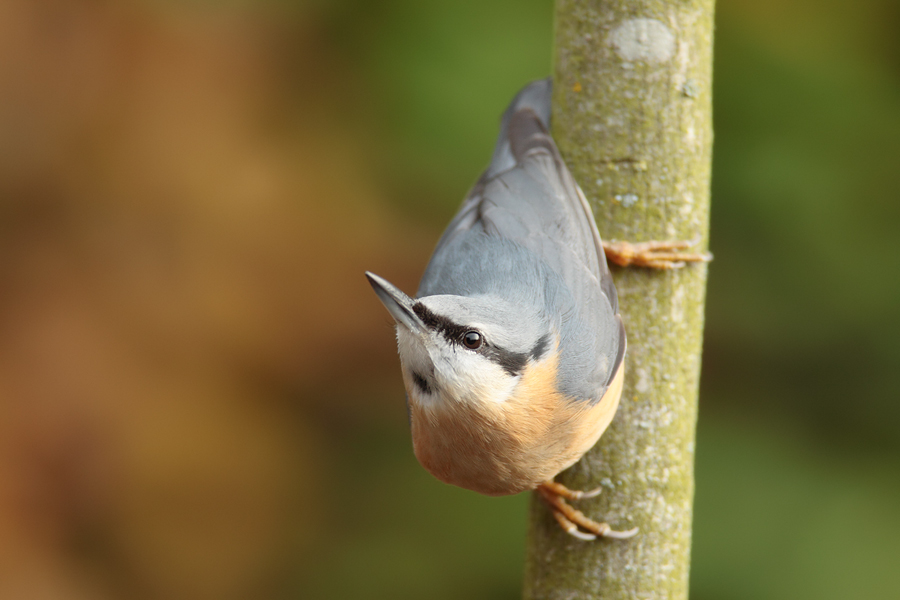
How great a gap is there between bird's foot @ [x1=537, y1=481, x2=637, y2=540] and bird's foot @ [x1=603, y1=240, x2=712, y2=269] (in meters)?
0.57

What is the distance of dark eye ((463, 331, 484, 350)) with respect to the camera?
64.5 inches

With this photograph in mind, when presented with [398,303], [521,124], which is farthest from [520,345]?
[521,124]

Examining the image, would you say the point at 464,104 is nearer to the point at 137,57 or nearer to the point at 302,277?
the point at 302,277

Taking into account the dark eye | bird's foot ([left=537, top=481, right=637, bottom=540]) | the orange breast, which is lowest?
bird's foot ([left=537, top=481, right=637, bottom=540])

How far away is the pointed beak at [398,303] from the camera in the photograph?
62.5 inches

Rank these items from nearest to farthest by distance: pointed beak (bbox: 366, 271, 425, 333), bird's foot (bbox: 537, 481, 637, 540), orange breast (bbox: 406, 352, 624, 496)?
pointed beak (bbox: 366, 271, 425, 333)
orange breast (bbox: 406, 352, 624, 496)
bird's foot (bbox: 537, 481, 637, 540)

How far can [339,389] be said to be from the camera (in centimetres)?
399

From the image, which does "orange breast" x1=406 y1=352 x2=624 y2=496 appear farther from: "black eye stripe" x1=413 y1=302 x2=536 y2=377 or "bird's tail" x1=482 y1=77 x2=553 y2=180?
"bird's tail" x1=482 y1=77 x2=553 y2=180

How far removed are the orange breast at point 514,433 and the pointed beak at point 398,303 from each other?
197 mm

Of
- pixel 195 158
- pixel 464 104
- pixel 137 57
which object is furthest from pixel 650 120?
pixel 137 57

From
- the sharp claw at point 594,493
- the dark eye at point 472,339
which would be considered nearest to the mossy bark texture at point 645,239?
the sharp claw at point 594,493

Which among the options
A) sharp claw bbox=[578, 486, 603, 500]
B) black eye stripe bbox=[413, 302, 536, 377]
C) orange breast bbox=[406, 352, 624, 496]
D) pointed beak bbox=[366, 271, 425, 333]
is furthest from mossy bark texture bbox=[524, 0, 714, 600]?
pointed beak bbox=[366, 271, 425, 333]

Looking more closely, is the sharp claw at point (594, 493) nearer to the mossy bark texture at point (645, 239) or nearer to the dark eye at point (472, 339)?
the mossy bark texture at point (645, 239)

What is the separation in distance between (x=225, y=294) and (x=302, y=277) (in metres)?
0.39
